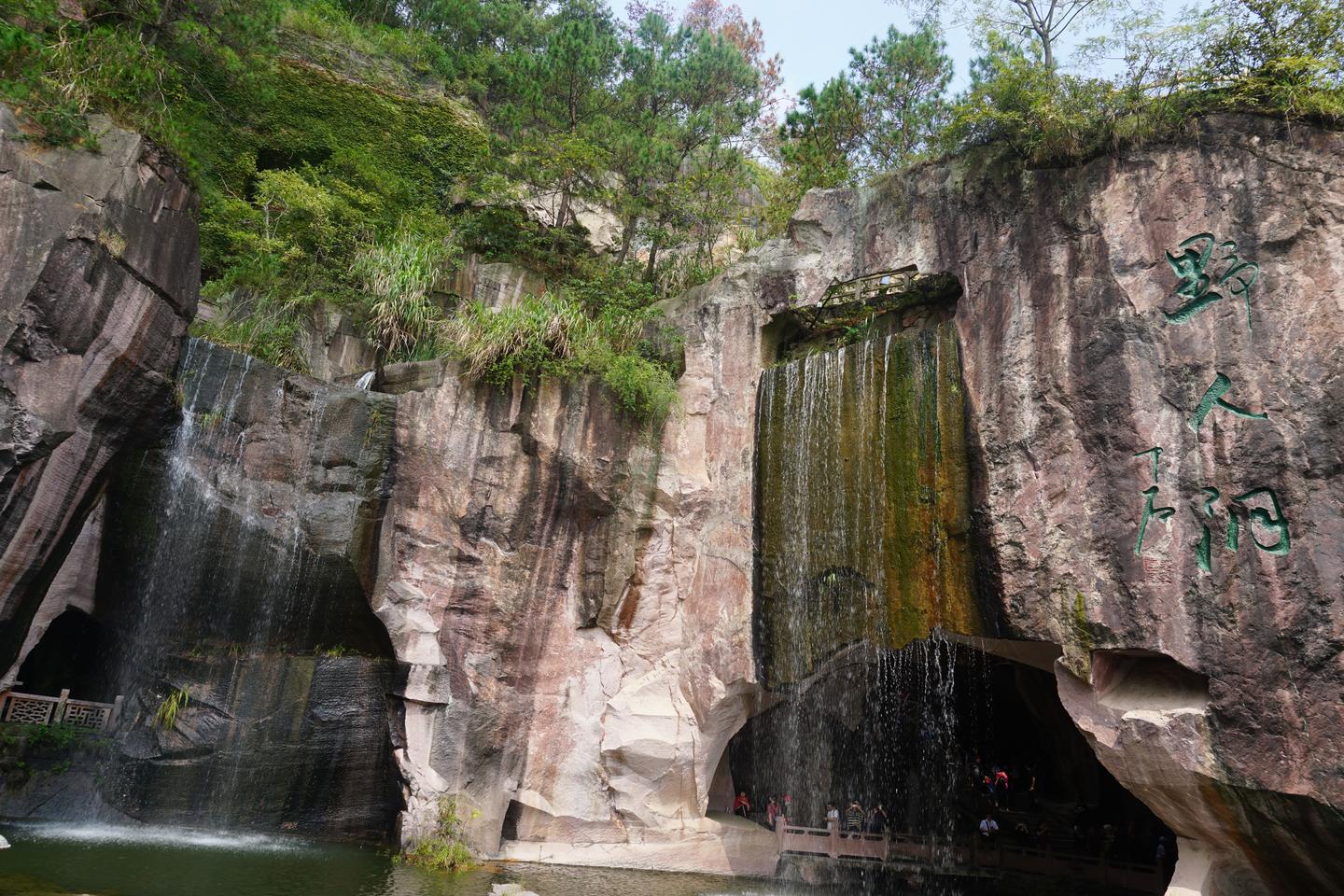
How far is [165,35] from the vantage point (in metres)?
11.0

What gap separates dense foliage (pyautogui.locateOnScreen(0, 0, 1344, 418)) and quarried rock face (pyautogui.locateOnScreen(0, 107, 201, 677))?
1.73ft

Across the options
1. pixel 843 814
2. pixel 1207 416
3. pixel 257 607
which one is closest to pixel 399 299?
pixel 257 607

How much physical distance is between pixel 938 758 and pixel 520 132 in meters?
13.5

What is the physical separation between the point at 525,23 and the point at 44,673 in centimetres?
1657

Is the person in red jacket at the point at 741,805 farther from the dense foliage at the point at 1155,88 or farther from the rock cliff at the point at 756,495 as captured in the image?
the dense foliage at the point at 1155,88

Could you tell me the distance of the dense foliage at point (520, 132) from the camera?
9.19 metres

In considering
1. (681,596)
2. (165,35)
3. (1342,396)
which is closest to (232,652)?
(681,596)

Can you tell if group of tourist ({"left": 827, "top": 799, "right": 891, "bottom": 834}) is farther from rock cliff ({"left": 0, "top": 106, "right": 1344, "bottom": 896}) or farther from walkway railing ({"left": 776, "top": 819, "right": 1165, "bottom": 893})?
rock cliff ({"left": 0, "top": 106, "right": 1344, "bottom": 896})

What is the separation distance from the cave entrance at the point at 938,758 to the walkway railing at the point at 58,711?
846 centimetres

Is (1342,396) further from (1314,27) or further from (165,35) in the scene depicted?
(165,35)

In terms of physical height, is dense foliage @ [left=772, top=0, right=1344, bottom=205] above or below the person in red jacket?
above

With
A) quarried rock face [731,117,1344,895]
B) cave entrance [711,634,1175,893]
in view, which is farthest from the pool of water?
quarried rock face [731,117,1344,895]

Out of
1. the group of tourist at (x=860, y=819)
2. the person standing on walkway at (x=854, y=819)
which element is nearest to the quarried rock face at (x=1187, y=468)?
the group of tourist at (x=860, y=819)

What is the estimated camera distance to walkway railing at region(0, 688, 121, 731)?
10.4 meters
